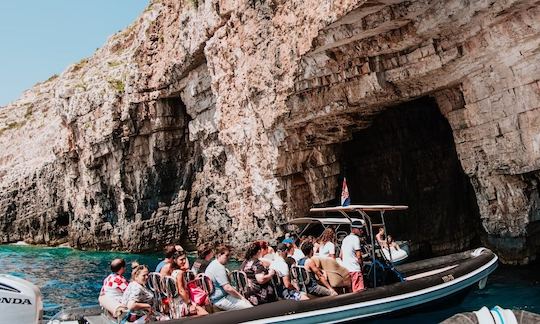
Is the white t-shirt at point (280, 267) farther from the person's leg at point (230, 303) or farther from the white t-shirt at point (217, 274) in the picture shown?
the white t-shirt at point (217, 274)

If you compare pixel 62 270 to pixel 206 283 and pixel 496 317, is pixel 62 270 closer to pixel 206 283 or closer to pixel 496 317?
pixel 206 283

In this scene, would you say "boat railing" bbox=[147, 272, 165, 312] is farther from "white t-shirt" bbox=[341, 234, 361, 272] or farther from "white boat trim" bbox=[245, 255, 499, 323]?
"white t-shirt" bbox=[341, 234, 361, 272]

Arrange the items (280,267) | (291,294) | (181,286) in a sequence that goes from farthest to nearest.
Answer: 1. (280,267)
2. (291,294)
3. (181,286)

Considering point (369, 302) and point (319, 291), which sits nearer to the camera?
point (369, 302)

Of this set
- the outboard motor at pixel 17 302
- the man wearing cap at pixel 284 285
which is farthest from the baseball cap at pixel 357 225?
the outboard motor at pixel 17 302

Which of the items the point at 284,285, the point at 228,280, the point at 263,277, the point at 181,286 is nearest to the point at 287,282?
the point at 284,285

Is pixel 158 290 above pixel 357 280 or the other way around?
above

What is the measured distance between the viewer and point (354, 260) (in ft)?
34.2

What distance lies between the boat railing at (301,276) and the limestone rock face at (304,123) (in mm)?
7820

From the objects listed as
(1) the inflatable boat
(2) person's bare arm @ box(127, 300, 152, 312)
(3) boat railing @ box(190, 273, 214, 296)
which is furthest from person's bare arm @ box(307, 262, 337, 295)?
(2) person's bare arm @ box(127, 300, 152, 312)

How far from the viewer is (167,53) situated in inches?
1126

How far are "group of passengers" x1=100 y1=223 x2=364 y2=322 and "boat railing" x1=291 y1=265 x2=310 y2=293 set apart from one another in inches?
1.0

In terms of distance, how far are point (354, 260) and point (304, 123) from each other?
9507 millimetres

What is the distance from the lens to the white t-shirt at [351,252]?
10.4 metres
